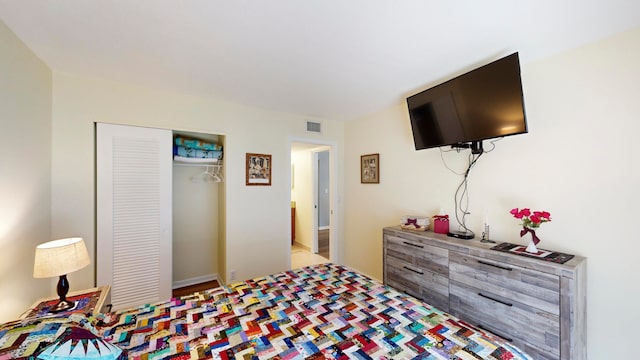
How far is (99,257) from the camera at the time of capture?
2396 millimetres

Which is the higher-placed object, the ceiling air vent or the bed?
the ceiling air vent

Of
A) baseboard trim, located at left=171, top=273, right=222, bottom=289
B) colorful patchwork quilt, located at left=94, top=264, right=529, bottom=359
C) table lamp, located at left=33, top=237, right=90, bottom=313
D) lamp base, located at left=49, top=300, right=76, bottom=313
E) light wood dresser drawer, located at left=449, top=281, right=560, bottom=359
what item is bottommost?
baseboard trim, located at left=171, top=273, right=222, bottom=289

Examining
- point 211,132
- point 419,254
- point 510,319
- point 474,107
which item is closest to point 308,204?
point 211,132

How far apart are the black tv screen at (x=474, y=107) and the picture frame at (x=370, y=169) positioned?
919 millimetres

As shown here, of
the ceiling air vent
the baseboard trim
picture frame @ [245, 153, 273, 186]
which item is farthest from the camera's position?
the ceiling air vent

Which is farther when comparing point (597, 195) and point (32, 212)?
point (32, 212)

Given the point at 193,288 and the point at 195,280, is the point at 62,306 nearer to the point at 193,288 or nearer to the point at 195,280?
the point at 193,288

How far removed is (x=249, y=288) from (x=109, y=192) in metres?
1.81

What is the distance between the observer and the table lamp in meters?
1.50

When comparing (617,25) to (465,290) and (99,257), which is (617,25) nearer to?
(465,290)

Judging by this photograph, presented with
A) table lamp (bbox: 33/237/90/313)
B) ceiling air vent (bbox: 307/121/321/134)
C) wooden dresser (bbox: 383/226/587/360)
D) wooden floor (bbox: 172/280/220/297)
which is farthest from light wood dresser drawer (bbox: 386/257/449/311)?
table lamp (bbox: 33/237/90/313)

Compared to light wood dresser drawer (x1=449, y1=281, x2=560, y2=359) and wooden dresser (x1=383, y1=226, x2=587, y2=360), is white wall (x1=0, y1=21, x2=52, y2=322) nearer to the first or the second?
wooden dresser (x1=383, y1=226, x2=587, y2=360)

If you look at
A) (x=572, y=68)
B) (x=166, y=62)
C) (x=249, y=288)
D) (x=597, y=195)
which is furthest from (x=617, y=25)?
(x=166, y=62)

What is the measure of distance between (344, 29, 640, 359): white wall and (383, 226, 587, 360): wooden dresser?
0.14m
